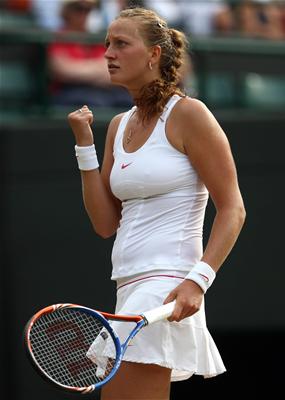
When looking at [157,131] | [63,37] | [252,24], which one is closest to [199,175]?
[157,131]

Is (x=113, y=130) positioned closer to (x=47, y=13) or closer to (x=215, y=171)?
(x=215, y=171)

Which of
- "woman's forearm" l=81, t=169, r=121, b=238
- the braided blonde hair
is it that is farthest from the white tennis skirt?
the braided blonde hair

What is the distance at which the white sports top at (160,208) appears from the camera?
11.8ft

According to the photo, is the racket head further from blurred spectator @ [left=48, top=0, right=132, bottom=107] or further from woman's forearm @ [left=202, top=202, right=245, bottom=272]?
blurred spectator @ [left=48, top=0, right=132, bottom=107]

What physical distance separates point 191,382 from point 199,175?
3.19m

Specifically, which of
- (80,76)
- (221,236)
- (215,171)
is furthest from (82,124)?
(80,76)

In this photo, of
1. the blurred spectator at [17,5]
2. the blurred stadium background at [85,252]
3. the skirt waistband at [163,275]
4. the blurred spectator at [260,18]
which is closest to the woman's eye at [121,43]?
the skirt waistband at [163,275]

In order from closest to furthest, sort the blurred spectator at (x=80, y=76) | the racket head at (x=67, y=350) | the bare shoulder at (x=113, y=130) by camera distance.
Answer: the racket head at (x=67, y=350) → the bare shoulder at (x=113, y=130) → the blurred spectator at (x=80, y=76)

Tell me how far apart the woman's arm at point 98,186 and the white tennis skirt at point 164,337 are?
36 cm

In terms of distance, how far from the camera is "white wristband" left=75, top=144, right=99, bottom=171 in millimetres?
3854

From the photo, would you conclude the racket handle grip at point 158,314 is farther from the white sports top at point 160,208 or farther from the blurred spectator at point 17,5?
the blurred spectator at point 17,5

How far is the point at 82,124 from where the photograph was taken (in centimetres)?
383

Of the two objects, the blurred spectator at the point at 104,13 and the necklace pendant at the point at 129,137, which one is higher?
the necklace pendant at the point at 129,137

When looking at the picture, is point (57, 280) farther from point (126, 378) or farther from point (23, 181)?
point (126, 378)
